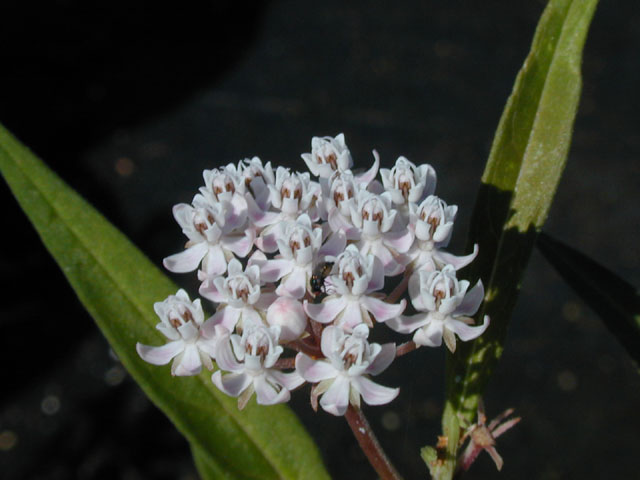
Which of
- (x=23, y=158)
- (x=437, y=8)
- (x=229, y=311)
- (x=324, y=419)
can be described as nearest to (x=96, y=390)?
(x=324, y=419)

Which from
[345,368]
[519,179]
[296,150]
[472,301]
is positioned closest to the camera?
[345,368]

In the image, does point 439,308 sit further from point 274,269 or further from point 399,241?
point 274,269

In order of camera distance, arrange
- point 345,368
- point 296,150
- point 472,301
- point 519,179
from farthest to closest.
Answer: point 296,150 → point 519,179 → point 472,301 → point 345,368

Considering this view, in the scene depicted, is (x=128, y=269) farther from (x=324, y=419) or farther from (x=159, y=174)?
(x=159, y=174)

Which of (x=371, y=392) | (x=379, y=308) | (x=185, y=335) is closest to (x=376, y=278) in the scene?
(x=379, y=308)

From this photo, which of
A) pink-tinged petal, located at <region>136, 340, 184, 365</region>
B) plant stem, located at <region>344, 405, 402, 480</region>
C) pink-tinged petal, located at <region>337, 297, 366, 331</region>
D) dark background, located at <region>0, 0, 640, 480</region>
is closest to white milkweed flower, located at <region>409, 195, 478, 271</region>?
pink-tinged petal, located at <region>337, 297, 366, 331</region>

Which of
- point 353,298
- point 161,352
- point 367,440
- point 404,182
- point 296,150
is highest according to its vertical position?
point 404,182

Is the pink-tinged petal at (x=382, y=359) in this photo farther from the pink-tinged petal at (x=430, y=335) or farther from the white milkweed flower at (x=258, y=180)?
the white milkweed flower at (x=258, y=180)
